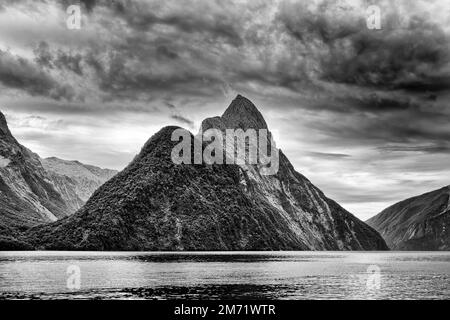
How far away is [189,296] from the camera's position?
98.1 meters

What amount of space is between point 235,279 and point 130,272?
3143 cm

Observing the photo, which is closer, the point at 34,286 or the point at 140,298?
the point at 140,298

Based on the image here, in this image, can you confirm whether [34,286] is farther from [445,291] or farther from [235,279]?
[445,291]

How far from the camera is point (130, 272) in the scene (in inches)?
5994
